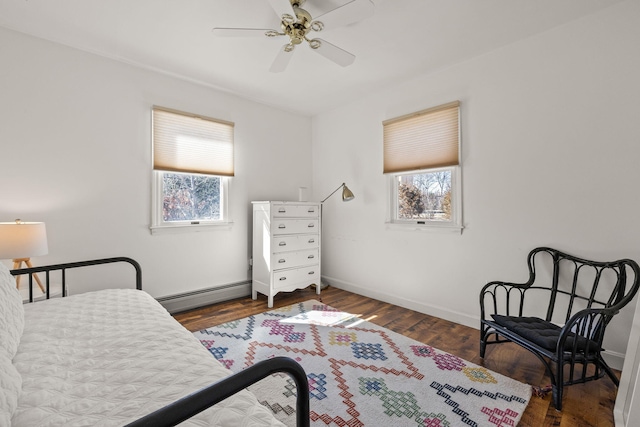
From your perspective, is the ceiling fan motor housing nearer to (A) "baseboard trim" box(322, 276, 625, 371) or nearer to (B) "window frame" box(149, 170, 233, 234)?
(B) "window frame" box(149, 170, 233, 234)

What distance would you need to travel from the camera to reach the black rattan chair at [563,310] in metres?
1.66

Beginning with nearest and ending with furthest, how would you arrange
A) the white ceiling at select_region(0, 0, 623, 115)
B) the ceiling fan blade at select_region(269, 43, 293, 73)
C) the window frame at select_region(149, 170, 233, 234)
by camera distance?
the white ceiling at select_region(0, 0, 623, 115) < the ceiling fan blade at select_region(269, 43, 293, 73) < the window frame at select_region(149, 170, 233, 234)

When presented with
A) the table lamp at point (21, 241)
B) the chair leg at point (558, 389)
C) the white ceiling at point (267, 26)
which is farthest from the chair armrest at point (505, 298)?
the table lamp at point (21, 241)

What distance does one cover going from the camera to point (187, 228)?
321 cm

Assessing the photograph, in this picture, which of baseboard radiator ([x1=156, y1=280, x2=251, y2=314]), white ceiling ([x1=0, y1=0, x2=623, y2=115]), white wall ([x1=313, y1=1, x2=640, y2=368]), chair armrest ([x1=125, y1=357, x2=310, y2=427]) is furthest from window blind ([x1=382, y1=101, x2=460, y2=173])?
chair armrest ([x1=125, y1=357, x2=310, y2=427])

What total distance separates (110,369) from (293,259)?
2.50m

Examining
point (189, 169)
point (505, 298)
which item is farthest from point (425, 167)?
point (189, 169)

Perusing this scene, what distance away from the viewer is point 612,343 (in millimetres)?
2062

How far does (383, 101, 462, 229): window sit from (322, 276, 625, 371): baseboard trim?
0.86m

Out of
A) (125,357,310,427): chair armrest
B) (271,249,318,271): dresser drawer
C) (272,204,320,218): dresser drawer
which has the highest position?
(272,204,320,218): dresser drawer

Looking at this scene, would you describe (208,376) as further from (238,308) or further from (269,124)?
(269,124)

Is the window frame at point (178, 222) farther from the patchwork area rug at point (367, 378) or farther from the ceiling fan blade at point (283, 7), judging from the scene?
the ceiling fan blade at point (283, 7)

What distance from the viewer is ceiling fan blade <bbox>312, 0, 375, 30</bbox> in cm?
168

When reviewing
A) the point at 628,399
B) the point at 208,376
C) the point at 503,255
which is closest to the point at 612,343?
the point at 628,399
